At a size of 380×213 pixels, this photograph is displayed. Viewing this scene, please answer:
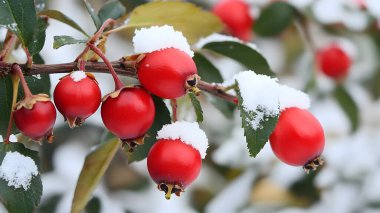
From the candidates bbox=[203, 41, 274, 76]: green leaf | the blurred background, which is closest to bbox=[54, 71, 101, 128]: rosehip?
bbox=[203, 41, 274, 76]: green leaf

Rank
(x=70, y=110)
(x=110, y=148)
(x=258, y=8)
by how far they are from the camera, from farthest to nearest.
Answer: (x=258, y=8) < (x=110, y=148) < (x=70, y=110)

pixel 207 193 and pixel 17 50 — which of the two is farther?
pixel 207 193

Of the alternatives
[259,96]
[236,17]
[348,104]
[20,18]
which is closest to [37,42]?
[20,18]

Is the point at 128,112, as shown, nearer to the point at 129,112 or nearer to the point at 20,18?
the point at 129,112

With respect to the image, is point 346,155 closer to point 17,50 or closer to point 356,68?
point 356,68

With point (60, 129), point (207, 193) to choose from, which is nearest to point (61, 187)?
point (60, 129)

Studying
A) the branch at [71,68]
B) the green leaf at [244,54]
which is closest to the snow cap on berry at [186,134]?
the branch at [71,68]
